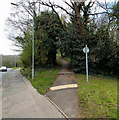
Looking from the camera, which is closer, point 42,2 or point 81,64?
point 81,64

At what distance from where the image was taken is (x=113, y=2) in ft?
35.9

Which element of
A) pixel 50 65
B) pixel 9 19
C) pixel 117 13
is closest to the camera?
pixel 117 13

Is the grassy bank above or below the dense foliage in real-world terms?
below

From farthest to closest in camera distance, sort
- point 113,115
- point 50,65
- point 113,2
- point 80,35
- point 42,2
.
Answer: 1. point 50,65
2. point 42,2
3. point 80,35
4. point 113,2
5. point 113,115

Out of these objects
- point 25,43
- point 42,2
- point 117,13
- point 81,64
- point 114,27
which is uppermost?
Answer: point 42,2

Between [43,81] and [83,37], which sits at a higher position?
[83,37]

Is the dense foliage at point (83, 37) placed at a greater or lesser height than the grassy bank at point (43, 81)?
greater

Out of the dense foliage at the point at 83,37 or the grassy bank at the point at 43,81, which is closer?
the grassy bank at the point at 43,81

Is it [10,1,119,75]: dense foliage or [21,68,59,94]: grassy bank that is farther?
[10,1,119,75]: dense foliage

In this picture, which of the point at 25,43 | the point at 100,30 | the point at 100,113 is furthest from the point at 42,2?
the point at 100,113

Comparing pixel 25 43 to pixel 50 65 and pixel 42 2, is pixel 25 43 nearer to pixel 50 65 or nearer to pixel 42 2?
pixel 50 65

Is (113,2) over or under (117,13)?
over

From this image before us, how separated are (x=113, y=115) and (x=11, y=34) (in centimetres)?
2213

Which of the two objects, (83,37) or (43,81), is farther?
(83,37)
